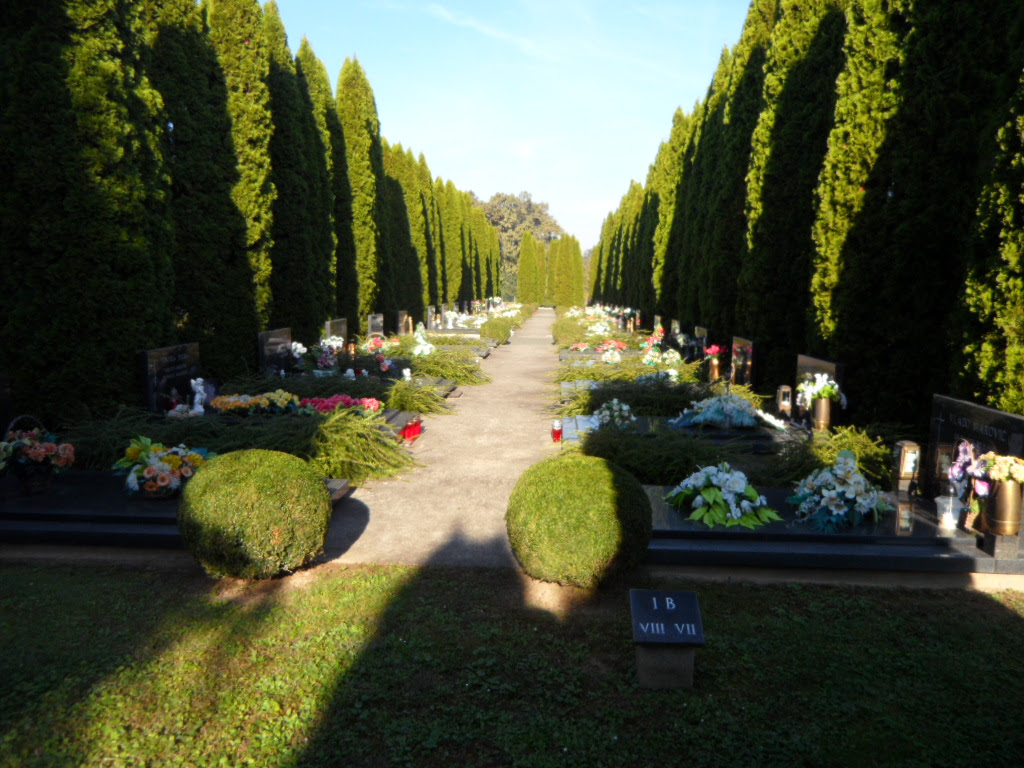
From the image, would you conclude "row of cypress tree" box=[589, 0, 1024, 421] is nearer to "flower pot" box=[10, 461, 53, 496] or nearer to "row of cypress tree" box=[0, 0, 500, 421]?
"flower pot" box=[10, 461, 53, 496]

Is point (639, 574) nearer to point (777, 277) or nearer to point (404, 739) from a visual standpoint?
point (404, 739)

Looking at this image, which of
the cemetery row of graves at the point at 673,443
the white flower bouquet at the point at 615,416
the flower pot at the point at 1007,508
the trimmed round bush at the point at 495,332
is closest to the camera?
the flower pot at the point at 1007,508

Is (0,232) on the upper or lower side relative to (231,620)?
upper

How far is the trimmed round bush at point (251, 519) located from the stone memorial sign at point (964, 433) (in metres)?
4.85

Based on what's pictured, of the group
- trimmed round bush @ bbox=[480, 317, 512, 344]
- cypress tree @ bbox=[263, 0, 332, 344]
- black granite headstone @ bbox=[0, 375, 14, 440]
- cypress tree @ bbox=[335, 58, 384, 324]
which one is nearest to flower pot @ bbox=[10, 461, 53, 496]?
black granite headstone @ bbox=[0, 375, 14, 440]

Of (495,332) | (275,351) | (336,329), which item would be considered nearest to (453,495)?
(275,351)

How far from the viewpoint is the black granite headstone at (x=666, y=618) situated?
3.46 meters

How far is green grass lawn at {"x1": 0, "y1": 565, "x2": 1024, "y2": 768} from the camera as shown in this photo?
3074 millimetres

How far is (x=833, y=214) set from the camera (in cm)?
884

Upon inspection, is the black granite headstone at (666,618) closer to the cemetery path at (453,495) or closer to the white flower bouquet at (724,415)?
the cemetery path at (453,495)

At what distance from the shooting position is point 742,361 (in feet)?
39.3

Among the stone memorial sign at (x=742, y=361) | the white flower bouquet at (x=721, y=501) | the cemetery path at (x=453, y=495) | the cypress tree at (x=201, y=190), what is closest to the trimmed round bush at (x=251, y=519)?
the cemetery path at (x=453, y=495)

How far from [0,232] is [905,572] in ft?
29.9

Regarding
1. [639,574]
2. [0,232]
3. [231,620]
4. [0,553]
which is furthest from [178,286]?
[639,574]
